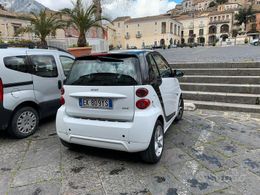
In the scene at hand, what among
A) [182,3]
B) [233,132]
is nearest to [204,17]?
[182,3]

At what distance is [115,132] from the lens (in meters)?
2.70

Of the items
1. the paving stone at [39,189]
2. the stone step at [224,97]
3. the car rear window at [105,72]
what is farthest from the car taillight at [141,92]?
the stone step at [224,97]

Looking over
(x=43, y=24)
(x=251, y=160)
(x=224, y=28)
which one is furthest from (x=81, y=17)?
(x=224, y=28)

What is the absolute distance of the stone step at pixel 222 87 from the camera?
18.7 ft

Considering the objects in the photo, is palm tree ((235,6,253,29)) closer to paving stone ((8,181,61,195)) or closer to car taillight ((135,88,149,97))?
car taillight ((135,88,149,97))

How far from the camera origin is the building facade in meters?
68.3

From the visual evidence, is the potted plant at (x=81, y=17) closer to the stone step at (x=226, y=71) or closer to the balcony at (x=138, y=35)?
the stone step at (x=226, y=71)

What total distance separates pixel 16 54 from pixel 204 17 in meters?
87.8

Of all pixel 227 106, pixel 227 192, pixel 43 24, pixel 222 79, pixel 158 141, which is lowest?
pixel 227 192

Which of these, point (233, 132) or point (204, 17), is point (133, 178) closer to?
point (233, 132)

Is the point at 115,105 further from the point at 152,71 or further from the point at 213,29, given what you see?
the point at 213,29

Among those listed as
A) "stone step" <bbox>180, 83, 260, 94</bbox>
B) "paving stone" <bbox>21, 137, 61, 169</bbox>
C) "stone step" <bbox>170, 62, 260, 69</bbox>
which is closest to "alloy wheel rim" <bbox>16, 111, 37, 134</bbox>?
"paving stone" <bbox>21, 137, 61, 169</bbox>

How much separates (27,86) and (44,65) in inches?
23.9

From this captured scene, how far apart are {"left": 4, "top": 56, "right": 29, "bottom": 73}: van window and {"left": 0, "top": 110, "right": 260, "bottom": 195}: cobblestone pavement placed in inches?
49.2
